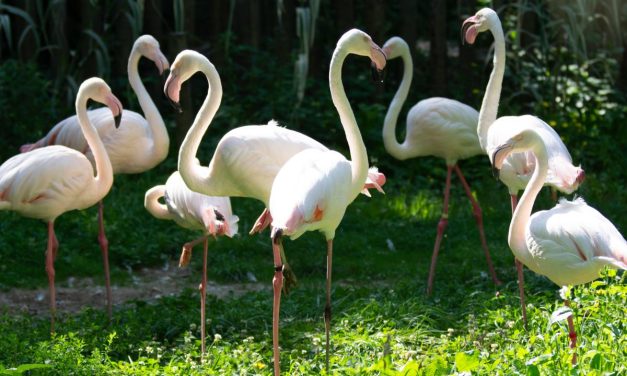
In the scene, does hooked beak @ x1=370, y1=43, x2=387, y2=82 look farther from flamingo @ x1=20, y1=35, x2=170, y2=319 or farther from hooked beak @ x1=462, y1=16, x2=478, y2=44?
flamingo @ x1=20, y1=35, x2=170, y2=319

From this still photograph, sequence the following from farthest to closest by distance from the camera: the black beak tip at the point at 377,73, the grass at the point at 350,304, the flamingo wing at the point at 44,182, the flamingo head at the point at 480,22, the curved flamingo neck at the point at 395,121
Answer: the curved flamingo neck at the point at 395,121 < the flamingo head at the point at 480,22 < the flamingo wing at the point at 44,182 < the black beak tip at the point at 377,73 < the grass at the point at 350,304

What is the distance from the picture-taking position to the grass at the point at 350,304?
4750mm

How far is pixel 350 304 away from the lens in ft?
20.6

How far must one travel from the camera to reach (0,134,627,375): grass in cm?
475

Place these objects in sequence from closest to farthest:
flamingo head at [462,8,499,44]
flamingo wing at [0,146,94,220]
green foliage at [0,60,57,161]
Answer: flamingo wing at [0,146,94,220] < flamingo head at [462,8,499,44] < green foliage at [0,60,57,161]

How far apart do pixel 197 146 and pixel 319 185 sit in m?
1.04

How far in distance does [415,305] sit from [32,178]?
2.41 meters

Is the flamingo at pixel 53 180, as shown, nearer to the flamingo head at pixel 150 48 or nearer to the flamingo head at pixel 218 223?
the flamingo head at pixel 150 48

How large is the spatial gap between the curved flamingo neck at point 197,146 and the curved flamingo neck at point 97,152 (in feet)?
3.68

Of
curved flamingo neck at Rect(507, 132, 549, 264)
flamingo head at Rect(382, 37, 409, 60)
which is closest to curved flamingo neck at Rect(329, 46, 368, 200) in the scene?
curved flamingo neck at Rect(507, 132, 549, 264)

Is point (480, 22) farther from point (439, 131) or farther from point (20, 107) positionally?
point (20, 107)

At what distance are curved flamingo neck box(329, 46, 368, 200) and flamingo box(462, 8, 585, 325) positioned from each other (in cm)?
90

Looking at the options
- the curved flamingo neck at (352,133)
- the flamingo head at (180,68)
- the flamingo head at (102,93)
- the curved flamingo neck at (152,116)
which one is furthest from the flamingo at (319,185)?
the curved flamingo neck at (152,116)

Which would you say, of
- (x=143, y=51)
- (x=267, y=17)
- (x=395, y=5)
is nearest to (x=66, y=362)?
(x=143, y=51)
